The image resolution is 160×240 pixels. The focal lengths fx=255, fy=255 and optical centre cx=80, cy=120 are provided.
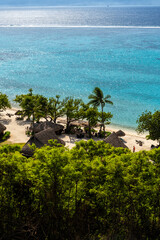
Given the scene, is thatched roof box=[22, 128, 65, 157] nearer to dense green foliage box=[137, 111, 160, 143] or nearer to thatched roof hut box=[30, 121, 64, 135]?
thatched roof hut box=[30, 121, 64, 135]

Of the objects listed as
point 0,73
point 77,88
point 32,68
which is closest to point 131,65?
point 77,88

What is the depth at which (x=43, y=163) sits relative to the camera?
50.0 ft

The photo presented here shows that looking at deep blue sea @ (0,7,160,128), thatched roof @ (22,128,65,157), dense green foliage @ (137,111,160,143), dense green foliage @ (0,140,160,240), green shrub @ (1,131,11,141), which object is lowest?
dense green foliage @ (0,140,160,240)

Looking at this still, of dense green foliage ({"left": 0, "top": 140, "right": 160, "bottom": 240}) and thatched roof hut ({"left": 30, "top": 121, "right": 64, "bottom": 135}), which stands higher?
thatched roof hut ({"left": 30, "top": 121, "right": 64, "bottom": 135})

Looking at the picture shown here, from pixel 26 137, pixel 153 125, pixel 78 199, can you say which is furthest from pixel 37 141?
pixel 78 199

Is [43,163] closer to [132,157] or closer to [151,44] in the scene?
[132,157]

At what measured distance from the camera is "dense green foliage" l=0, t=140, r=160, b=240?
47.0 feet

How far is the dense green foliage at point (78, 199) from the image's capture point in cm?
1431

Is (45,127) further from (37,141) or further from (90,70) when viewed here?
(90,70)

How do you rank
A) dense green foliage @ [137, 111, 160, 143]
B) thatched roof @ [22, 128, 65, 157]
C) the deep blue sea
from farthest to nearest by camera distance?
the deep blue sea < dense green foliage @ [137, 111, 160, 143] < thatched roof @ [22, 128, 65, 157]

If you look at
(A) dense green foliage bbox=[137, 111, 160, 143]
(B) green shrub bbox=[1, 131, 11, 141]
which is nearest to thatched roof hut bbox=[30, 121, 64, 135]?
(B) green shrub bbox=[1, 131, 11, 141]

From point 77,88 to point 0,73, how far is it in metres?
26.6

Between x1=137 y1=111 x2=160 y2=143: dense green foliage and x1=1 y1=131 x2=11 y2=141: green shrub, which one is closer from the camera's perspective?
x1=137 y1=111 x2=160 y2=143: dense green foliage

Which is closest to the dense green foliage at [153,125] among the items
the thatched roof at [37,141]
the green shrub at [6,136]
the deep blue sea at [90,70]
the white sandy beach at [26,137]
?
the white sandy beach at [26,137]
